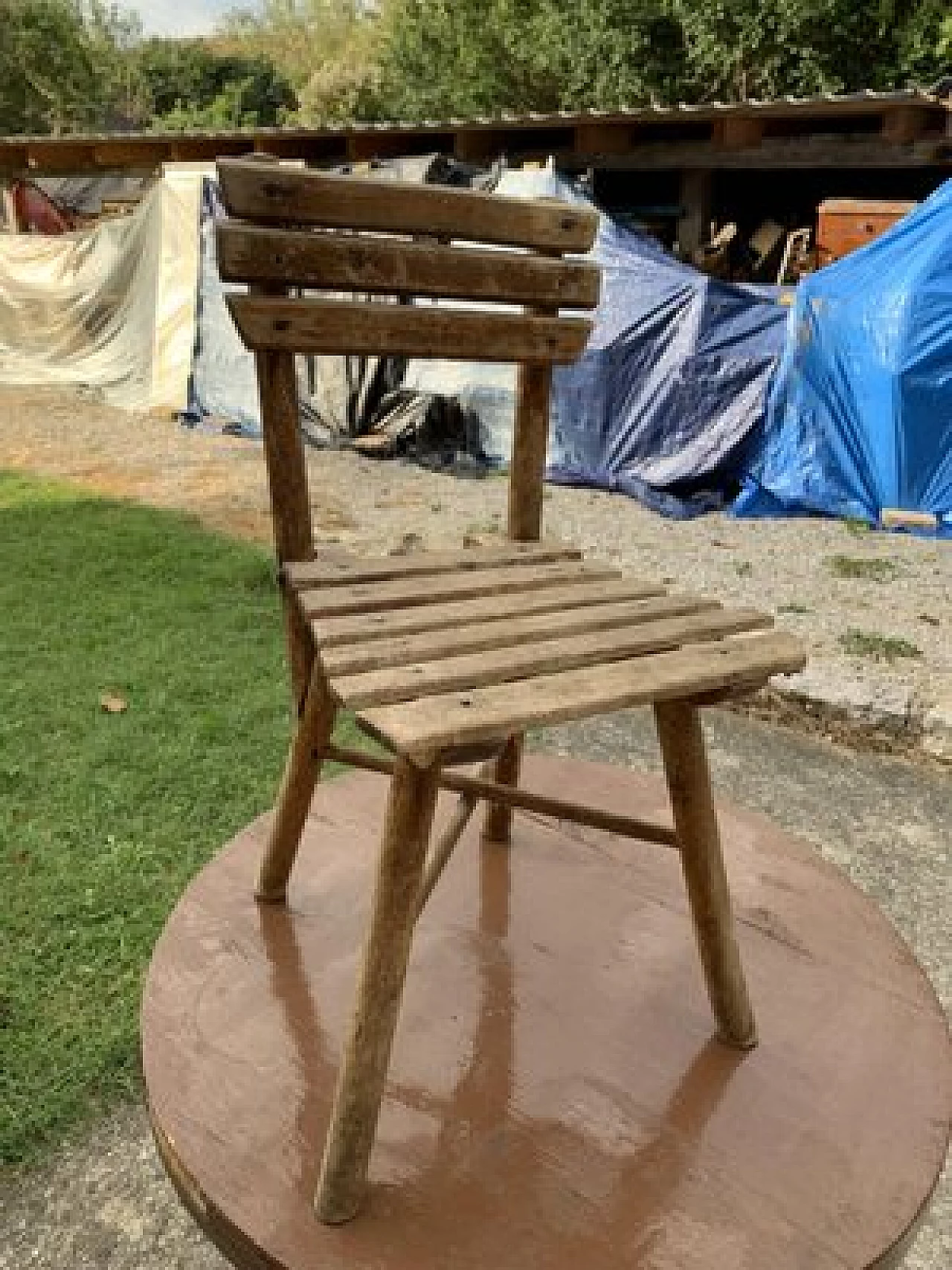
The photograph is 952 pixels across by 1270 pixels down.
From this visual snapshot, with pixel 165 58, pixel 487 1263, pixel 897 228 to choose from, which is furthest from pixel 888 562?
pixel 165 58

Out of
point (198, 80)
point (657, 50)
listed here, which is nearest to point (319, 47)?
point (198, 80)

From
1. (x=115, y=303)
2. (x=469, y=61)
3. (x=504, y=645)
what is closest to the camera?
(x=504, y=645)

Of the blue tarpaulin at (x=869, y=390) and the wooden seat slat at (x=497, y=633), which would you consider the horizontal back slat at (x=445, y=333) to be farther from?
the blue tarpaulin at (x=869, y=390)

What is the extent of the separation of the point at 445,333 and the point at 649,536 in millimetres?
3892

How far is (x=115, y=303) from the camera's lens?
917 centimetres

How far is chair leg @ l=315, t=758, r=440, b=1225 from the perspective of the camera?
0.88m

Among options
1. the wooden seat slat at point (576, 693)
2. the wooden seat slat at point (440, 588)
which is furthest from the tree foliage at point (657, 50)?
the wooden seat slat at point (576, 693)

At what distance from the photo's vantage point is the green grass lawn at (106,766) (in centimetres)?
185

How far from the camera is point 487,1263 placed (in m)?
0.88

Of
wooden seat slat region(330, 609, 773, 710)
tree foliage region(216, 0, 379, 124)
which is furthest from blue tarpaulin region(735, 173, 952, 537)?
tree foliage region(216, 0, 379, 124)

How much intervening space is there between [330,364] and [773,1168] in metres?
6.97

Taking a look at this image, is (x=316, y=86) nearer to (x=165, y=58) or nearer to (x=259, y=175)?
(x=165, y=58)

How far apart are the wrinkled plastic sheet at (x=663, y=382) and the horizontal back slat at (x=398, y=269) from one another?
14.1 ft

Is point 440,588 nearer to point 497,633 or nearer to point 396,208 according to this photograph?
point 497,633
